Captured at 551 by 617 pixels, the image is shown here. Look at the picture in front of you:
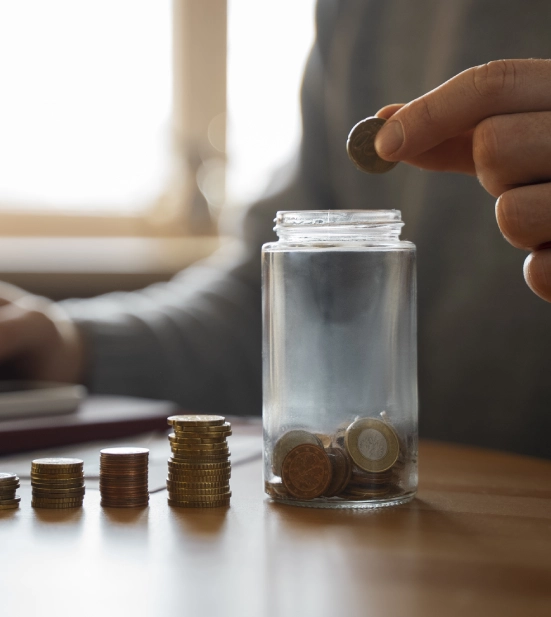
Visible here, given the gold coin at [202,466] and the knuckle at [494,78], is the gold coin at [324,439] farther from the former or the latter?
the knuckle at [494,78]

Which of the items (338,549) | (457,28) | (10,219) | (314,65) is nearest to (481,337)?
(457,28)

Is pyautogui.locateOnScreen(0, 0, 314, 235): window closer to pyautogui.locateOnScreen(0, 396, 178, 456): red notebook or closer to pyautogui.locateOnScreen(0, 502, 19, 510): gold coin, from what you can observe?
pyautogui.locateOnScreen(0, 396, 178, 456): red notebook

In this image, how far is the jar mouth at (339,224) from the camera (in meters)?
0.76

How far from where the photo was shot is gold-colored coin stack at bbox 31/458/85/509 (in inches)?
29.0

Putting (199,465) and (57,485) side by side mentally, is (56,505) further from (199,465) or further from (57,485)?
(199,465)

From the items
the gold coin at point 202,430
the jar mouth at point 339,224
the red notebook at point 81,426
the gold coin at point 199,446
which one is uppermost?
the jar mouth at point 339,224

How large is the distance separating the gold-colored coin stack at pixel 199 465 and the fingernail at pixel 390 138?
Answer: 0.92ft

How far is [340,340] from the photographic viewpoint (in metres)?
0.78

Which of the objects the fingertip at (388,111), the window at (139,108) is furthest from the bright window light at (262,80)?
the fingertip at (388,111)

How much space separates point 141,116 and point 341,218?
275 centimetres

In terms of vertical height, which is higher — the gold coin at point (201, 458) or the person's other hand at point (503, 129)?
the person's other hand at point (503, 129)

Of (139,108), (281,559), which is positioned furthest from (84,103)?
(281,559)

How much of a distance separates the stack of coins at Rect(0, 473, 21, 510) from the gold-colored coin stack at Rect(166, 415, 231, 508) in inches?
5.1

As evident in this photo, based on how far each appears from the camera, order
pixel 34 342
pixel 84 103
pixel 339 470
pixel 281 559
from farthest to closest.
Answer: pixel 84 103 < pixel 34 342 < pixel 339 470 < pixel 281 559
